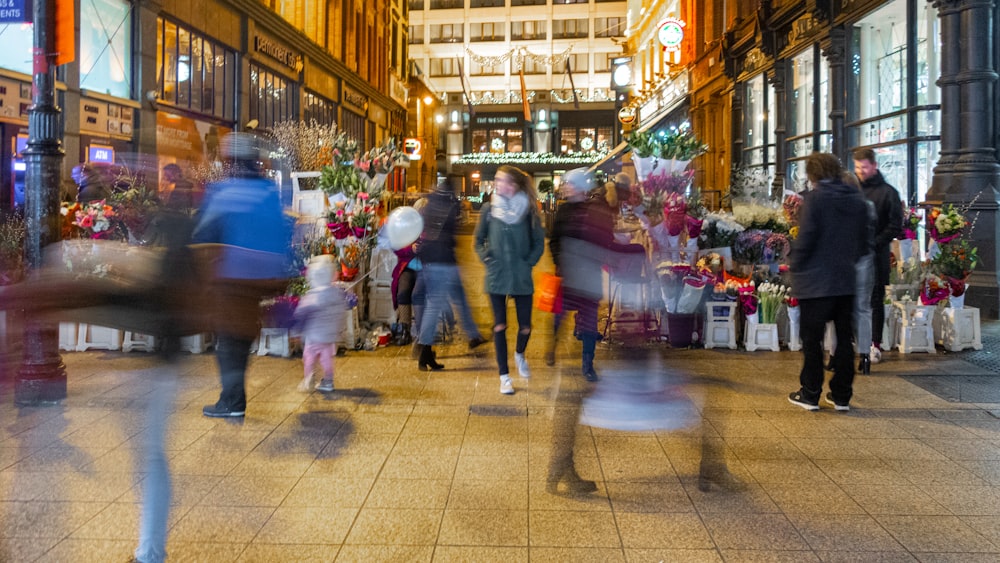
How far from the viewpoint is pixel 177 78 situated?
19859mm

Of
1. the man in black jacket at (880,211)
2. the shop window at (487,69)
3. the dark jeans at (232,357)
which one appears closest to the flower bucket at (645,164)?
the man in black jacket at (880,211)

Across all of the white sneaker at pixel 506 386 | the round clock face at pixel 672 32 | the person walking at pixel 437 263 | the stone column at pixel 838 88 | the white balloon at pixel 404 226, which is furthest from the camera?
the round clock face at pixel 672 32

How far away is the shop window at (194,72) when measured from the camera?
63.4 feet

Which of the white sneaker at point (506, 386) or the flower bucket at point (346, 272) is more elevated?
the flower bucket at point (346, 272)

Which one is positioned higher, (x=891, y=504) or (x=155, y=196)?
(x=155, y=196)

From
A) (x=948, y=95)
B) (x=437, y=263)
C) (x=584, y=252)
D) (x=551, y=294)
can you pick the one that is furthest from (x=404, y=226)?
(x=948, y=95)

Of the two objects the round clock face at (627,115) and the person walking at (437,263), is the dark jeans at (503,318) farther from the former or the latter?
the round clock face at (627,115)

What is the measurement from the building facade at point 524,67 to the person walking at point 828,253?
60425mm

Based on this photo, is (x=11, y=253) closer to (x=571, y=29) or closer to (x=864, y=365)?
(x=864, y=365)

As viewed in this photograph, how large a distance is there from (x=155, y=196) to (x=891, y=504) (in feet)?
27.6

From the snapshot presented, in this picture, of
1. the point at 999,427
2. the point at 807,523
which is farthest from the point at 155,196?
the point at 999,427

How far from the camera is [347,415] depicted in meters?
6.59

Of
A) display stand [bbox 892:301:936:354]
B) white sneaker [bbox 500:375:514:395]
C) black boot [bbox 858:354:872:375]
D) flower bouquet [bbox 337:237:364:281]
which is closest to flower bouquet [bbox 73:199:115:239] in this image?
flower bouquet [bbox 337:237:364:281]

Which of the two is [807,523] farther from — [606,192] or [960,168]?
[960,168]
